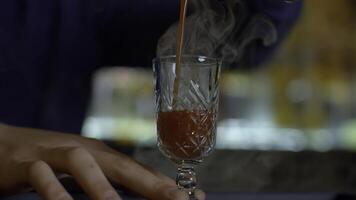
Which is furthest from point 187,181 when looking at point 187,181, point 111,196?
point 111,196

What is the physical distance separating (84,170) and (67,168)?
0.13ft

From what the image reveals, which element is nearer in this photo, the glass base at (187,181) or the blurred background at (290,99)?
the glass base at (187,181)

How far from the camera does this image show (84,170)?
81 cm

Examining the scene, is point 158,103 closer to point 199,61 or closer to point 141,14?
point 199,61

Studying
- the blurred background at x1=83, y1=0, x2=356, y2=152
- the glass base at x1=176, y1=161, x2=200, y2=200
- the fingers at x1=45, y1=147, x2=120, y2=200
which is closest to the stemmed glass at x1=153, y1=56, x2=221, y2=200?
the glass base at x1=176, y1=161, x2=200, y2=200

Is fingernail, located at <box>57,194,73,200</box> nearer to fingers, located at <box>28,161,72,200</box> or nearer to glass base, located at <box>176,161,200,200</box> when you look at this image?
fingers, located at <box>28,161,72,200</box>

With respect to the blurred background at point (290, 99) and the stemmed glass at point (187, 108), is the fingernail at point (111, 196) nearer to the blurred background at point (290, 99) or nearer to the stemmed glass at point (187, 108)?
the stemmed glass at point (187, 108)

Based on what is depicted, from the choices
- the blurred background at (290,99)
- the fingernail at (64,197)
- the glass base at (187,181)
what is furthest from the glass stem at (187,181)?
the blurred background at (290,99)

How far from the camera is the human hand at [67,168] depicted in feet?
2.58

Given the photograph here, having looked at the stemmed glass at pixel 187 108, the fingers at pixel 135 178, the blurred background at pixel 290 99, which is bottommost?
the blurred background at pixel 290 99

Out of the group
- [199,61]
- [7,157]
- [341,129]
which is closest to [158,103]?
[199,61]

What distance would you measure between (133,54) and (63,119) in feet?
0.86

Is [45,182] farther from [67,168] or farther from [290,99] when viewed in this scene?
[290,99]

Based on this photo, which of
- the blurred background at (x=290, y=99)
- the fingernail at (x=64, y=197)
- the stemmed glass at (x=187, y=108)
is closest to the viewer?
the fingernail at (x=64, y=197)
